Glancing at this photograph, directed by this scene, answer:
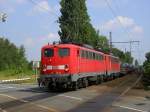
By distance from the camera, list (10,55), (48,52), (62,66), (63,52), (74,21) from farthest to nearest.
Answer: (10,55) → (74,21) → (48,52) → (63,52) → (62,66)

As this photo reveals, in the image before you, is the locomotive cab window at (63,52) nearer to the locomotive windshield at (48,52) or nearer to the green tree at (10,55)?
the locomotive windshield at (48,52)

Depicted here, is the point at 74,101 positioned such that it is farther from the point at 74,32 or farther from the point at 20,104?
the point at 74,32

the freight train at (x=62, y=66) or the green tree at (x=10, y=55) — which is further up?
the green tree at (x=10, y=55)

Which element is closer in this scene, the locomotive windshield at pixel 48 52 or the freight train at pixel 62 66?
the freight train at pixel 62 66

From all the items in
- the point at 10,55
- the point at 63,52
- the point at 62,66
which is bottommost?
the point at 62,66

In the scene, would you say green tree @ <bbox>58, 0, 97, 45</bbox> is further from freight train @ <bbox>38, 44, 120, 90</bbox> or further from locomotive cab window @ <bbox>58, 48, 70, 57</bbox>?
locomotive cab window @ <bbox>58, 48, 70, 57</bbox>

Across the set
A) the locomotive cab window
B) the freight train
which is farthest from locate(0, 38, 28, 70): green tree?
the locomotive cab window

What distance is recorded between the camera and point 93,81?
44.2 meters

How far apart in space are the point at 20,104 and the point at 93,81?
70.7 ft

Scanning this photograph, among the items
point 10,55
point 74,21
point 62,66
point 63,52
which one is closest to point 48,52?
point 63,52

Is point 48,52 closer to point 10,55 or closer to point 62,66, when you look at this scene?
point 62,66

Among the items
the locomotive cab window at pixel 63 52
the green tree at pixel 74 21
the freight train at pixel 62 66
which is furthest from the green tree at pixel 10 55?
the locomotive cab window at pixel 63 52

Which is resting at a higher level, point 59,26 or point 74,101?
point 59,26

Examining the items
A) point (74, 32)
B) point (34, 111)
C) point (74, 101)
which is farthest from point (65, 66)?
point (74, 32)
